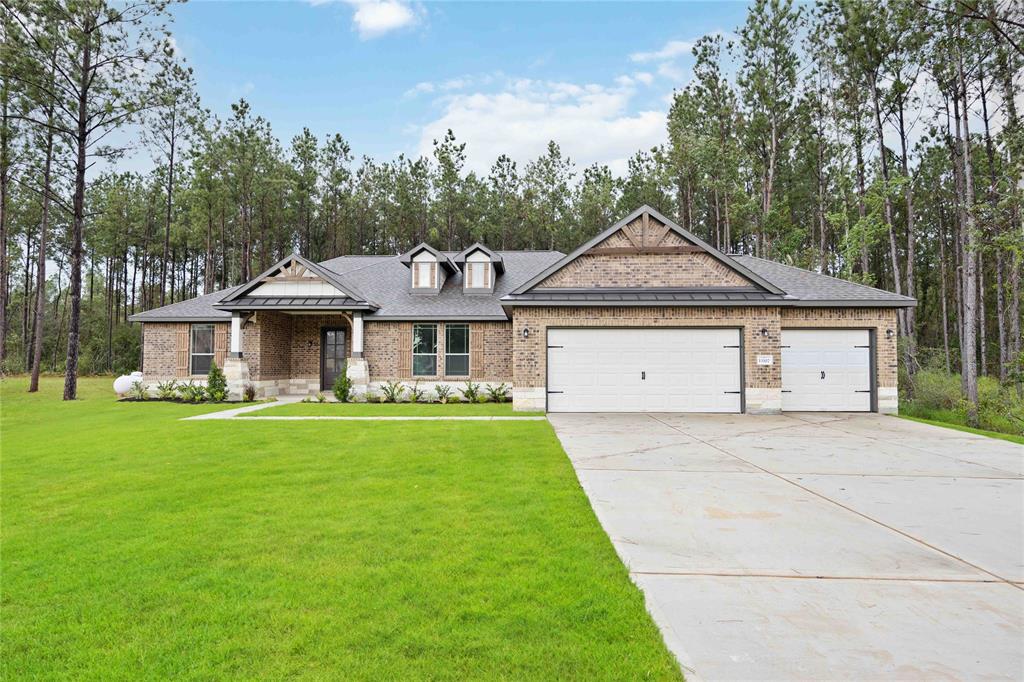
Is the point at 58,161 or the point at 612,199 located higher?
the point at 612,199

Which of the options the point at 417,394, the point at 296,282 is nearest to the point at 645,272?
the point at 417,394

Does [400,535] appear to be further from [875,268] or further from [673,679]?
[875,268]

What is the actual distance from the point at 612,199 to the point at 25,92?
3226 centimetres

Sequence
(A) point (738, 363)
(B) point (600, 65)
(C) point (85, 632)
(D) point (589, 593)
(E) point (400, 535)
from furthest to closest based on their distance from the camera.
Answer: (B) point (600, 65), (A) point (738, 363), (E) point (400, 535), (D) point (589, 593), (C) point (85, 632)

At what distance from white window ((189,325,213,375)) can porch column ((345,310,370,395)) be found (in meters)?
5.83

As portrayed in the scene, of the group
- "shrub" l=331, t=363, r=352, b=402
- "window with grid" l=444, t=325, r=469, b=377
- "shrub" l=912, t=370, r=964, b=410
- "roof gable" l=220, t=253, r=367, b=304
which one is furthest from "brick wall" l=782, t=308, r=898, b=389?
"roof gable" l=220, t=253, r=367, b=304

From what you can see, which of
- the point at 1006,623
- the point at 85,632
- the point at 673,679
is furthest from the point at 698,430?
the point at 85,632

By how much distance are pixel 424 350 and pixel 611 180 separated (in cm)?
2539

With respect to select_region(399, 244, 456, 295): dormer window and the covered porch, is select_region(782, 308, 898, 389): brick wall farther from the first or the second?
the covered porch

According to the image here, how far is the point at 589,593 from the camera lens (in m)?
3.27

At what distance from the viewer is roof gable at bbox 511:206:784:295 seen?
1400 cm

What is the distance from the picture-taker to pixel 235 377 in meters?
17.2

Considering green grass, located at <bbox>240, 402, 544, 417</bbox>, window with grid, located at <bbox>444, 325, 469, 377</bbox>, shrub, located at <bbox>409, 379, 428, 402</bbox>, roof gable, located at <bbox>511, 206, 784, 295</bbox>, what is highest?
roof gable, located at <bbox>511, 206, 784, 295</bbox>

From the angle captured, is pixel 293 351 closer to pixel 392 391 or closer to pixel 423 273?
pixel 392 391
